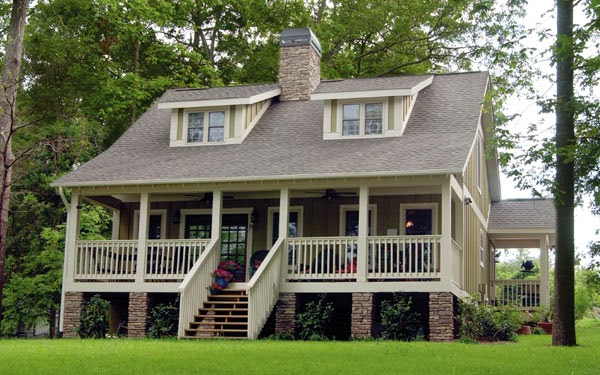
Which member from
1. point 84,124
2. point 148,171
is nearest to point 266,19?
point 84,124

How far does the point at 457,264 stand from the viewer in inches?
777

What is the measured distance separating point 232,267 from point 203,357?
24.9 feet

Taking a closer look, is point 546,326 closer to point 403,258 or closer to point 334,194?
point 403,258

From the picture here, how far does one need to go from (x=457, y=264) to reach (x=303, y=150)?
4.50 meters

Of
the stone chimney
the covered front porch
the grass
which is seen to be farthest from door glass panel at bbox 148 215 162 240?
the grass

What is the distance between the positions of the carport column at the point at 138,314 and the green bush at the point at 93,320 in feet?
2.81

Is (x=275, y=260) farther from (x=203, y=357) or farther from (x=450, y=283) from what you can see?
(x=203, y=357)

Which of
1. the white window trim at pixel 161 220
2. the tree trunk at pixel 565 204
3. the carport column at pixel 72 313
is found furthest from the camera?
the white window trim at pixel 161 220

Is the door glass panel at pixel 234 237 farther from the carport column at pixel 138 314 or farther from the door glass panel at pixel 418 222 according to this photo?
the door glass panel at pixel 418 222

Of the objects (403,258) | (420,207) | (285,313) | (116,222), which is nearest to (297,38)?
(420,207)

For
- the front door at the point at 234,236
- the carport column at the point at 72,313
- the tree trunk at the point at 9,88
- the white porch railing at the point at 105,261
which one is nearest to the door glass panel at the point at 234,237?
the front door at the point at 234,236

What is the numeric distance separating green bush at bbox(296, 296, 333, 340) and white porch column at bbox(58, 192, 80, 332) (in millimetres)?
5615

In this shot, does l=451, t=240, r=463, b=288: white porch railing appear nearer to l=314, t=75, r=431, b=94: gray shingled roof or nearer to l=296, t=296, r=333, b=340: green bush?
l=296, t=296, r=333, b=340: green bush

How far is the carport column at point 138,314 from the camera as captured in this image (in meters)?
19.6
